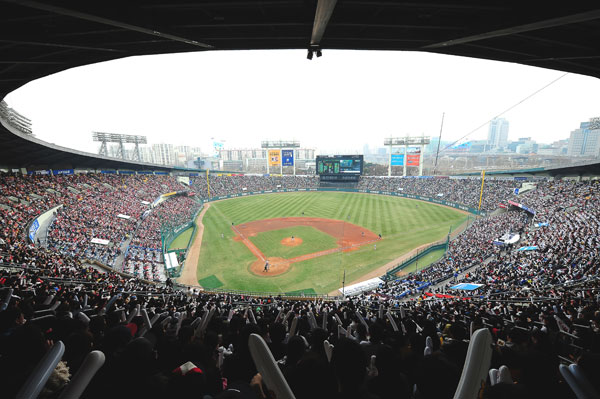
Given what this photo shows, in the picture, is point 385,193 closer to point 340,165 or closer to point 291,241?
point 340,165

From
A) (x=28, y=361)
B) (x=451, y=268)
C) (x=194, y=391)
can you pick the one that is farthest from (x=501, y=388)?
(x=451, y=268)

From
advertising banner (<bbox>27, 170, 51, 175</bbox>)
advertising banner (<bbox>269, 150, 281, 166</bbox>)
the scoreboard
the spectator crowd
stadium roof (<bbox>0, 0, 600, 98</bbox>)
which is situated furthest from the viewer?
advertising banner (<bbox>269, 150, 281, 166</bbox>)

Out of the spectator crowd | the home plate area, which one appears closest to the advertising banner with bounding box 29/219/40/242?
the spectator crowd

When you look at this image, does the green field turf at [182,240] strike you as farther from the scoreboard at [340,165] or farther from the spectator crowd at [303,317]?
the scoreboard at [340,165]

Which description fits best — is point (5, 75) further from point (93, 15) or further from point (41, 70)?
point (93, 15)

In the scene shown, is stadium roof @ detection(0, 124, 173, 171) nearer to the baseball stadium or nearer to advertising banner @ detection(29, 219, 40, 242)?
the baseball stadium
